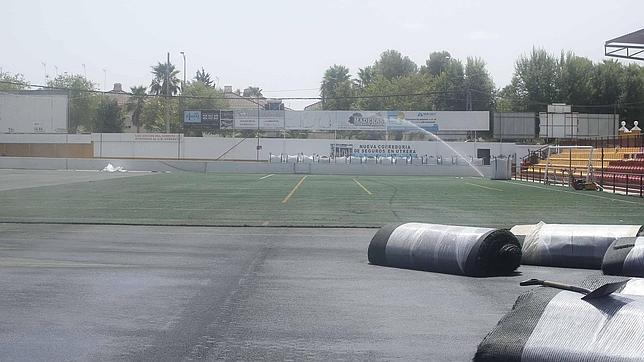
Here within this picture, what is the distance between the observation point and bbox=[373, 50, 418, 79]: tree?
136 m

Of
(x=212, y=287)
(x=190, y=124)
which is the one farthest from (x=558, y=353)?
(x=190, y=124)

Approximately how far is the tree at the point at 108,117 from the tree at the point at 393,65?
47.1 meters

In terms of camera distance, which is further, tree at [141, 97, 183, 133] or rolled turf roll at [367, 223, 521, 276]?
tree at [141, 97, 183, 133]

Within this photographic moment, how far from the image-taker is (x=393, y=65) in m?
136

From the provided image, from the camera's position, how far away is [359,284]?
34.7 feet

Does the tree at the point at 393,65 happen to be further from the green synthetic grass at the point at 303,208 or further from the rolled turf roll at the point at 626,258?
the rolled turf roll at the point at 626,258

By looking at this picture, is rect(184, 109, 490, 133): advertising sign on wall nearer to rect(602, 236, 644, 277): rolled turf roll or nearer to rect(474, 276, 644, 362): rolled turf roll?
rect(602, 236, 644, 277): rolled turf roll

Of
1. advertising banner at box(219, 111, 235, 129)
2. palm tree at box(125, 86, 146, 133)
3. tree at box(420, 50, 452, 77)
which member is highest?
tree at box(420, 50, 452, 77)

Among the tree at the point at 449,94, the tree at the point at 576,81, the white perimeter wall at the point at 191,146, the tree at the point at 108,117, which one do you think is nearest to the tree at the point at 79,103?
the tree at the point at 108,117

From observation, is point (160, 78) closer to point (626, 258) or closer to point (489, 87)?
point (489, 87)

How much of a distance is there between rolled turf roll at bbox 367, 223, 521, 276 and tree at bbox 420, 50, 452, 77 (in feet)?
391

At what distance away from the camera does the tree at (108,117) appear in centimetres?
10406

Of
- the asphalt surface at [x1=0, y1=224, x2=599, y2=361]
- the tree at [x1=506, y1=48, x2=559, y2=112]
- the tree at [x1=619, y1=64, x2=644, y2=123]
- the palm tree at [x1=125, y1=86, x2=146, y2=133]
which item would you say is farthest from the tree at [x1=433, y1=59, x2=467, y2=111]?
the asphalt surface at [x1=0, y1=224, x2=599, y2=361]

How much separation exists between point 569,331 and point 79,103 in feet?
333
